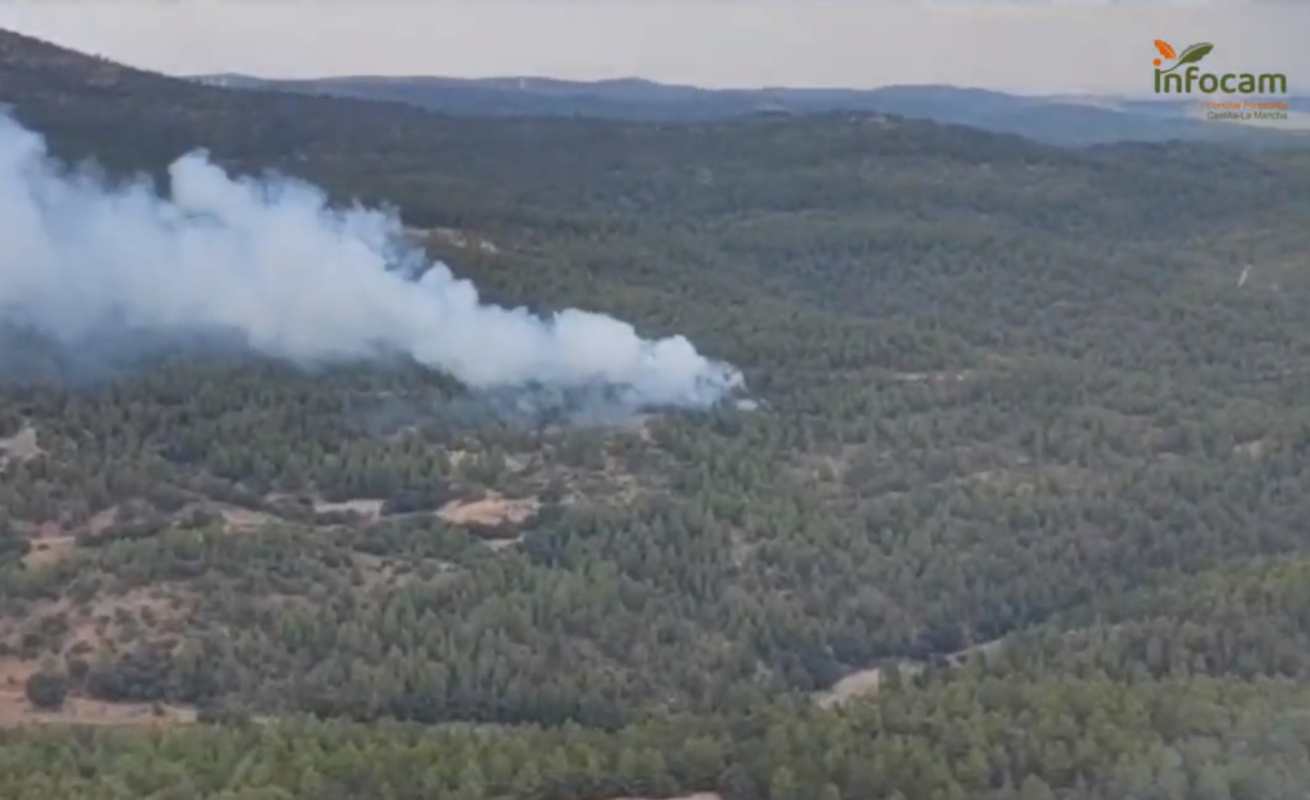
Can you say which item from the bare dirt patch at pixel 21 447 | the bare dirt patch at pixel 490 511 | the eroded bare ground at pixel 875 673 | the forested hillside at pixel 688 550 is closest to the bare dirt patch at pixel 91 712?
the forested hillside at pixel 688 550

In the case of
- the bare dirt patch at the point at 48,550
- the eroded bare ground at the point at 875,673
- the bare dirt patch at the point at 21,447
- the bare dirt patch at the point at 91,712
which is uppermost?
the bare dirt patch at the point at 21,447

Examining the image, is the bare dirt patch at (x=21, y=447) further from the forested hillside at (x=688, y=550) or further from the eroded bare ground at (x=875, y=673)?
the eroded bare ground at (x=875, y=673)

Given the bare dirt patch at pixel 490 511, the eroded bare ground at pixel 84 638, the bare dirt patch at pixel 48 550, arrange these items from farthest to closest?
1. the bare dirt patch at pixel 490 511
2. the bare dirt patch at pixel 48 550
3. the eroded bare ground at pixel 84 638

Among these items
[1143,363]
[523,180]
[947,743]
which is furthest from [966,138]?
[947,743]

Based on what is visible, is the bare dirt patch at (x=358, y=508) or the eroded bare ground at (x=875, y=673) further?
the bare dirt patch at (x=358, y=508)

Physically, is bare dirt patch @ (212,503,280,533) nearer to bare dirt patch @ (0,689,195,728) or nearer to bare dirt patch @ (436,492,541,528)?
bare dirt patch @ (436,492,541,528)

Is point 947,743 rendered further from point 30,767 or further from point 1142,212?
point 1142,212

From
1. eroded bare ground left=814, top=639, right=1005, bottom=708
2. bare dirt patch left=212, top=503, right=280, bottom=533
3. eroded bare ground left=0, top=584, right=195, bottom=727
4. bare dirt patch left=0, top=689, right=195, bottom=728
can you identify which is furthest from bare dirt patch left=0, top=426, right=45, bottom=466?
eroded bare ground left=814, top=639, right=1005, bottom=708

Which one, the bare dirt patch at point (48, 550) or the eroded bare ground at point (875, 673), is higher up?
the bare dirt patch at point (48, 550)

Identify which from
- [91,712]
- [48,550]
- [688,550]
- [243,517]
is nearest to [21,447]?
[243,517]
